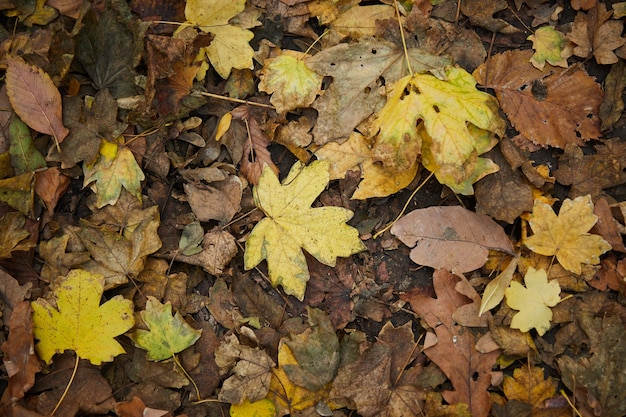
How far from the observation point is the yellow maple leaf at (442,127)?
82.6 inches

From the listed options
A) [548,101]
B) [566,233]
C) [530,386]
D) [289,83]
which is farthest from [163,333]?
[548,101]

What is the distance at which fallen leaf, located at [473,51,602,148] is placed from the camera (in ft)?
7.50

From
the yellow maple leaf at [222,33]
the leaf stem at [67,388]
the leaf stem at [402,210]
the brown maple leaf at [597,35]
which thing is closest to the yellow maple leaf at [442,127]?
the leaf stem at [402,210]

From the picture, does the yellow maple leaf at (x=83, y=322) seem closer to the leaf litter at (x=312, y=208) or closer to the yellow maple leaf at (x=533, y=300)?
the leaf litter at (x=312, y=208)

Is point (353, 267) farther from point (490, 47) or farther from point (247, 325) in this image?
point (490, 47)

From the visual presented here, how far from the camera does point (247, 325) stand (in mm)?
2225

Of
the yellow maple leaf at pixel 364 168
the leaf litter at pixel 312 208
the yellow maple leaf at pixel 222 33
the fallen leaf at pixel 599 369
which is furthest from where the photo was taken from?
the yellow maple leaf at pixel 222 33

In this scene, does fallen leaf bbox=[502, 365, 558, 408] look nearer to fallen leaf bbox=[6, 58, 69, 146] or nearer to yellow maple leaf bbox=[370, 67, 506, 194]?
yellow maple leaf bbox=[370, 67, 506, 194]

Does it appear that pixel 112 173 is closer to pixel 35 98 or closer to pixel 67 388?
pixel 35 98

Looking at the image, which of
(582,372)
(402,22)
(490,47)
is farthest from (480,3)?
(582,372)

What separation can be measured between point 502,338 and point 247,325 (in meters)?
0.99

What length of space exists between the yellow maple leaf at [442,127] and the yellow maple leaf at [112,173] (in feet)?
3.23

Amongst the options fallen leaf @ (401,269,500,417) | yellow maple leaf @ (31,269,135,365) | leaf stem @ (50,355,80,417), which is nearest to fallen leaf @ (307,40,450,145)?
fallen leaf @ (401,269,500,417)

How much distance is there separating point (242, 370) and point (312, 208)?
0.68m
